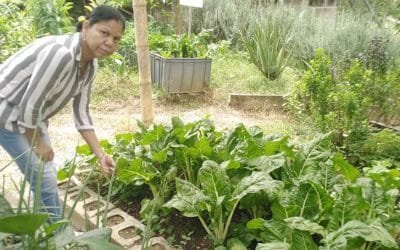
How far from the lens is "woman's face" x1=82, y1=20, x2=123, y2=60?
80.8 inches

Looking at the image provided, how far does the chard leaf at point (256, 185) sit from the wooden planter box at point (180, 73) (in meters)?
3.99

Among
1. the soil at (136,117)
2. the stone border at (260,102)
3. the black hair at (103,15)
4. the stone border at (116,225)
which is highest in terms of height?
the black hair at (103,15)

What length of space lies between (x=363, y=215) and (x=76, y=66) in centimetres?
160

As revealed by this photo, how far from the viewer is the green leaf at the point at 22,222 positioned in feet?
2.63

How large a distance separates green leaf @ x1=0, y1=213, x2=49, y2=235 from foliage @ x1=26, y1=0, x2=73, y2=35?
240 inches

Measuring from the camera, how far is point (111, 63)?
6.93m

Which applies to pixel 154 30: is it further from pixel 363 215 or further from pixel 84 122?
pixel 363 215

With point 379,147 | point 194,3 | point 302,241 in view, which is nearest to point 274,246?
point 302,241

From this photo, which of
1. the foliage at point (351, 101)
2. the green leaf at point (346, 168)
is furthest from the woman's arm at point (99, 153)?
the foliage at point (351, 101)

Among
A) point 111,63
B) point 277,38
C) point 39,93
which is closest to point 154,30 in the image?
point 111,63

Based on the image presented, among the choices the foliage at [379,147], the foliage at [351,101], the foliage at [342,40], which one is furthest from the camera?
the foliage at [342,40]

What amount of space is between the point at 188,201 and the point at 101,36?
37.3 inches

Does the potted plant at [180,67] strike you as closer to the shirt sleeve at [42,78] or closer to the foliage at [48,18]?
the foliage at [48,18]

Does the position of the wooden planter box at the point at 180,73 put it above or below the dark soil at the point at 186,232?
above
